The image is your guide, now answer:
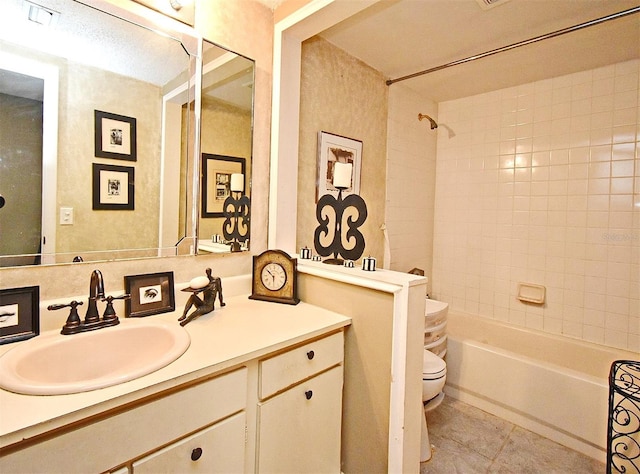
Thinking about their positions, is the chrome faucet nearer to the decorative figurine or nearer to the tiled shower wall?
the decorative figurine

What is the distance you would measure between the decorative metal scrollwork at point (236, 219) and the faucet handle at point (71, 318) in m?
0.67

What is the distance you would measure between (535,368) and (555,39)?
1.98 m

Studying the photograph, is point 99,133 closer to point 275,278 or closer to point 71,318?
point 71,318

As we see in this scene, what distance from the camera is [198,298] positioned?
1.26 meters

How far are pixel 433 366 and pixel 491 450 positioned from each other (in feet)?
1.85

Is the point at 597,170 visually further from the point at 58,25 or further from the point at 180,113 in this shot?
the point at 58,25

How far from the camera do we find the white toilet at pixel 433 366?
5.43 ft

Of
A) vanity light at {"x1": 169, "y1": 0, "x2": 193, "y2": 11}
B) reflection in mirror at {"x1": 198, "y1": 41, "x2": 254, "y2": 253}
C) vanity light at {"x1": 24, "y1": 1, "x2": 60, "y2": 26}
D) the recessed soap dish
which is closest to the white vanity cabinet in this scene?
reflection in mirror at {"x1": 198, "y1": 41, "x2": 254, "y2": 253}

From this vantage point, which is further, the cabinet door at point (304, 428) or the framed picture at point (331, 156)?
the framed picture at point (331, 156)

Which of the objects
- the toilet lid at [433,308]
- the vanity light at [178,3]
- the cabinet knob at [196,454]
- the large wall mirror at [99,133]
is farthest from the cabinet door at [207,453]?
the vanity light at [178,3]

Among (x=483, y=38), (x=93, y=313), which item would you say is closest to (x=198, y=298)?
(x=93, y=313)

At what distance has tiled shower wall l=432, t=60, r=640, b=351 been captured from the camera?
7.36ft

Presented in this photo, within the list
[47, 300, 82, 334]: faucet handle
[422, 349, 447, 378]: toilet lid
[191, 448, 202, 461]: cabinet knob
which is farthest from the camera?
[422, 349, 447, 378]: toilet lid

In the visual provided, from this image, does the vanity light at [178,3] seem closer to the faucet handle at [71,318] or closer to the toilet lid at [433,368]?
the faucet handle at [71,318]
